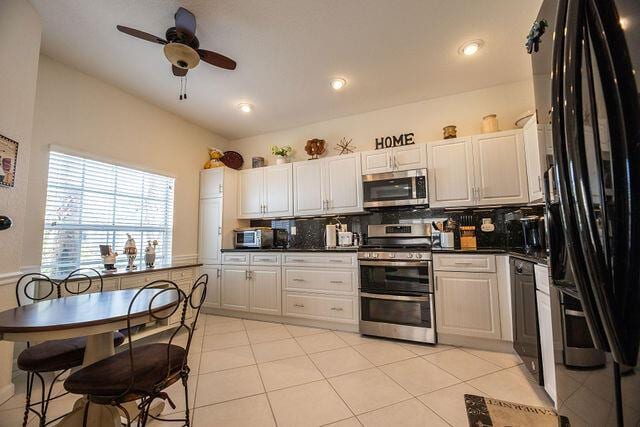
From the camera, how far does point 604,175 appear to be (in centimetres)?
48

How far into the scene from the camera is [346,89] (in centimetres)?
323

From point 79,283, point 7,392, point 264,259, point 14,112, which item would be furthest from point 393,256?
point 14,112

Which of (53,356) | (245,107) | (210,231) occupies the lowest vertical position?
(53,356)

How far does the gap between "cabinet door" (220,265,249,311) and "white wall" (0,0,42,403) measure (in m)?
2.11

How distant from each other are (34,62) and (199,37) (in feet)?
4.01

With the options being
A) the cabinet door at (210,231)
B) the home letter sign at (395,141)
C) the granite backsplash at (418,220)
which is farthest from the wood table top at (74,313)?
the home letter sign at (395,141)

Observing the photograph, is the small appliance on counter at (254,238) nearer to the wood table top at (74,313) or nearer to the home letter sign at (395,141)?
the home letter sign at (395,141)

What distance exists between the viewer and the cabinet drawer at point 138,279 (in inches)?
103

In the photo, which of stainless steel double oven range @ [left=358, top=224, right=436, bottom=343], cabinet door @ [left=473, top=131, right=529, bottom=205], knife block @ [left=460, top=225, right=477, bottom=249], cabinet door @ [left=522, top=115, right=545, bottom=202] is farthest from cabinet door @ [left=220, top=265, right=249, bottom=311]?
cabinet door @ [left=522, top=115, right=545, bottom=202]

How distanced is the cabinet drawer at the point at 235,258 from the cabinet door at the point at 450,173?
2511 millimetres

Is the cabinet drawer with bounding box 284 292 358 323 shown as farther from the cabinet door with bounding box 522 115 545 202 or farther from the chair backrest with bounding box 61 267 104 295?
the cabinet door with bounding box 522 115 545 202

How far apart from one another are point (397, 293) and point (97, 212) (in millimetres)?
3350

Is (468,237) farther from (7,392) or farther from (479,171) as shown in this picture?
(7,392)

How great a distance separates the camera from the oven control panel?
276cm
